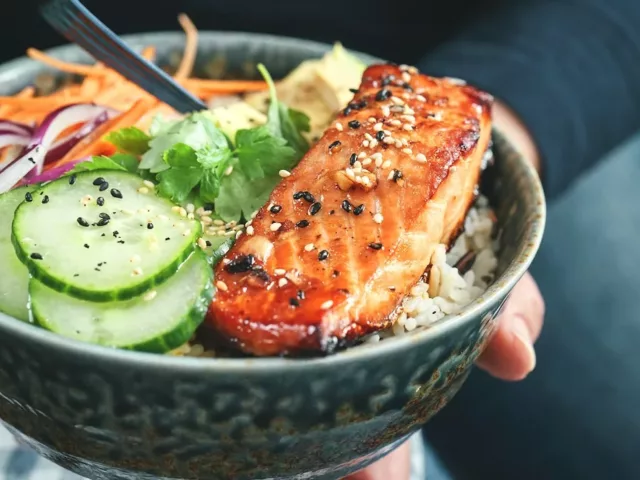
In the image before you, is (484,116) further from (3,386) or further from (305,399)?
(3,386)

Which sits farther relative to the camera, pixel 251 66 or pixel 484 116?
pixel 251 66

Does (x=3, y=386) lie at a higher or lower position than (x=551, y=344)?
higher

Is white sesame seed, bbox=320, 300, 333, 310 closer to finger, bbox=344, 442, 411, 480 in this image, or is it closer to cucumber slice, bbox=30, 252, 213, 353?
cucumber slice, bbox=30, 252, 213, 353

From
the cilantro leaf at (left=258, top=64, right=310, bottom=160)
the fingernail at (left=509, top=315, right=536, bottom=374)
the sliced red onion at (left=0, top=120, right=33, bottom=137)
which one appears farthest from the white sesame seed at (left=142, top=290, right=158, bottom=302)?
the fingernail at (left=509, top=315, right=536, bottom=374)

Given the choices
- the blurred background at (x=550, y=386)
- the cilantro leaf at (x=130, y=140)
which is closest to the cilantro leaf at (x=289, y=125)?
the cilantro leaf at (x=130, y=140)

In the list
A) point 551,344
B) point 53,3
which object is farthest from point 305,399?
point 551,344

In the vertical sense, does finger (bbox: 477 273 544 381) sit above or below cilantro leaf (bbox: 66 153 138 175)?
below

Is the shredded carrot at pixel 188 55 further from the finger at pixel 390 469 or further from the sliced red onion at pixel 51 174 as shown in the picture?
the finger at pixel 390 469
